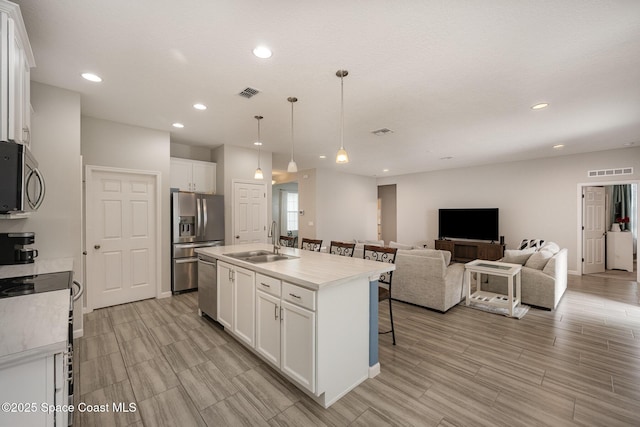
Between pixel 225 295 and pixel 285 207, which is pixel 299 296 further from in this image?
pixel 285 207

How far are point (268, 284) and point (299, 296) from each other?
0.42 m

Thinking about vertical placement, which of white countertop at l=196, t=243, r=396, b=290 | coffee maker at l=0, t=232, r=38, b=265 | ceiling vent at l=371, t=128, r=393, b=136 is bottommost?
white countertop at l=196, t=243, r=396, b=290

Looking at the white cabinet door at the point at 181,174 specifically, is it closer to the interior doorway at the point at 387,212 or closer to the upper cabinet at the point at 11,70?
the upper cabinet at the point at 11,70

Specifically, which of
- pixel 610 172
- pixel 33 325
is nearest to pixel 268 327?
pixel 33 325

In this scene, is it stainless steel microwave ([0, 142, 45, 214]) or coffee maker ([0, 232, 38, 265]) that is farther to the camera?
coffee maker ([0, 232, 38, 265])

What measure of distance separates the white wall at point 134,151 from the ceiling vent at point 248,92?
214cm

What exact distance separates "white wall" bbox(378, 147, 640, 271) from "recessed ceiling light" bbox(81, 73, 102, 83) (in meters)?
8.18

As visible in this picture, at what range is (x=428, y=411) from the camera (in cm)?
194

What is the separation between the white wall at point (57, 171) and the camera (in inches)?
115

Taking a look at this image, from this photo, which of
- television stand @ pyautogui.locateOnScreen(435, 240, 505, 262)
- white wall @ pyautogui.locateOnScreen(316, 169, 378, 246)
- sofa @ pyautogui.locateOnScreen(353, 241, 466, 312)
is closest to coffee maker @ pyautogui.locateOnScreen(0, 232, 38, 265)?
sofa @ pyautogui.locateOnScreen(353, 241, 466, 312)

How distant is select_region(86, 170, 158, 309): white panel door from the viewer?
3883 millimetres

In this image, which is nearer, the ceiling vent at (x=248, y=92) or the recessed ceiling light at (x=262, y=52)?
the recessed ceiling light at (x=262, y=52)

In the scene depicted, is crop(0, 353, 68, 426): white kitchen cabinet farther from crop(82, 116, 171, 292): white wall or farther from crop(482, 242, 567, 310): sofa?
crop(482, 242, 567, 310): sofa

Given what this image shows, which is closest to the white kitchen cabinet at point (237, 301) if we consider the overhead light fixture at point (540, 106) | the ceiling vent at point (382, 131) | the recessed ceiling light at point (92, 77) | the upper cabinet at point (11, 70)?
the upper cabinet at point (11, 70)
